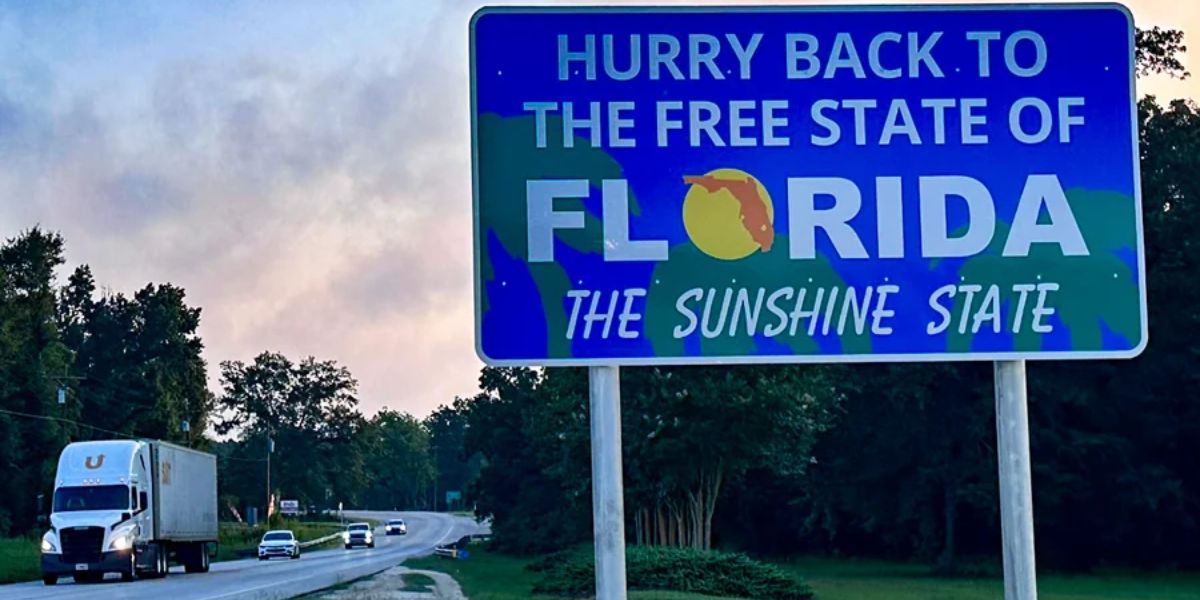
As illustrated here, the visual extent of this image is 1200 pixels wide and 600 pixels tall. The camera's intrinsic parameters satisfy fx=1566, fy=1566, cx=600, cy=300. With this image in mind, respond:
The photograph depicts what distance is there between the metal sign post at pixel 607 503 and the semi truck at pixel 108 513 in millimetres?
39191

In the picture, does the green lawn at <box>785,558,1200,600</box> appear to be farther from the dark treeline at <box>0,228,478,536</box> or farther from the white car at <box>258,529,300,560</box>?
the dark treeline at <box>0,228,478,536</box>

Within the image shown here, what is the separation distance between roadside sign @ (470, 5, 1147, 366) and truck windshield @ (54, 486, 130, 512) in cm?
3945

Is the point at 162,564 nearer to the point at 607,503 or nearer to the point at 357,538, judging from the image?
the point at 607,503

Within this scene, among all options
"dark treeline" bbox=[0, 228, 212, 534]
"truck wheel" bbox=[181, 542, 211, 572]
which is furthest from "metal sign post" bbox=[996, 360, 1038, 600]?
"dark treeline" bbox=[0, 228, 212, 534]

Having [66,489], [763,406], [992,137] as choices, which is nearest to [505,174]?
[992,137]

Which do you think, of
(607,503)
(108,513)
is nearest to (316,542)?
(108,513)

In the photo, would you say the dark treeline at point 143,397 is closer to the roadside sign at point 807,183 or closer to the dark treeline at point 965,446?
the dark treeline at point 965,446

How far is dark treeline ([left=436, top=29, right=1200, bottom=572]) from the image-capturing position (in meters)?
43.9

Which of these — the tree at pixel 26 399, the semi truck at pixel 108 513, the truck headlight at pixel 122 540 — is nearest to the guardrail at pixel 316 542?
the tree at pixel 26 399

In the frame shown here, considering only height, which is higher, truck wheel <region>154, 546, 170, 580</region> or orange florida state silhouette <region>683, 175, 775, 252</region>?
orange florida state silhouette <region>683, 175, 775, 252</region>

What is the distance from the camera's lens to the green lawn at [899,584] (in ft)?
120

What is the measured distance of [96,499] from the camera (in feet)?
141

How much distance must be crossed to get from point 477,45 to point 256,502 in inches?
5419

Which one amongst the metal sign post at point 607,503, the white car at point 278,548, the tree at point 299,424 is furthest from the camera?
the tree at point 299,424
